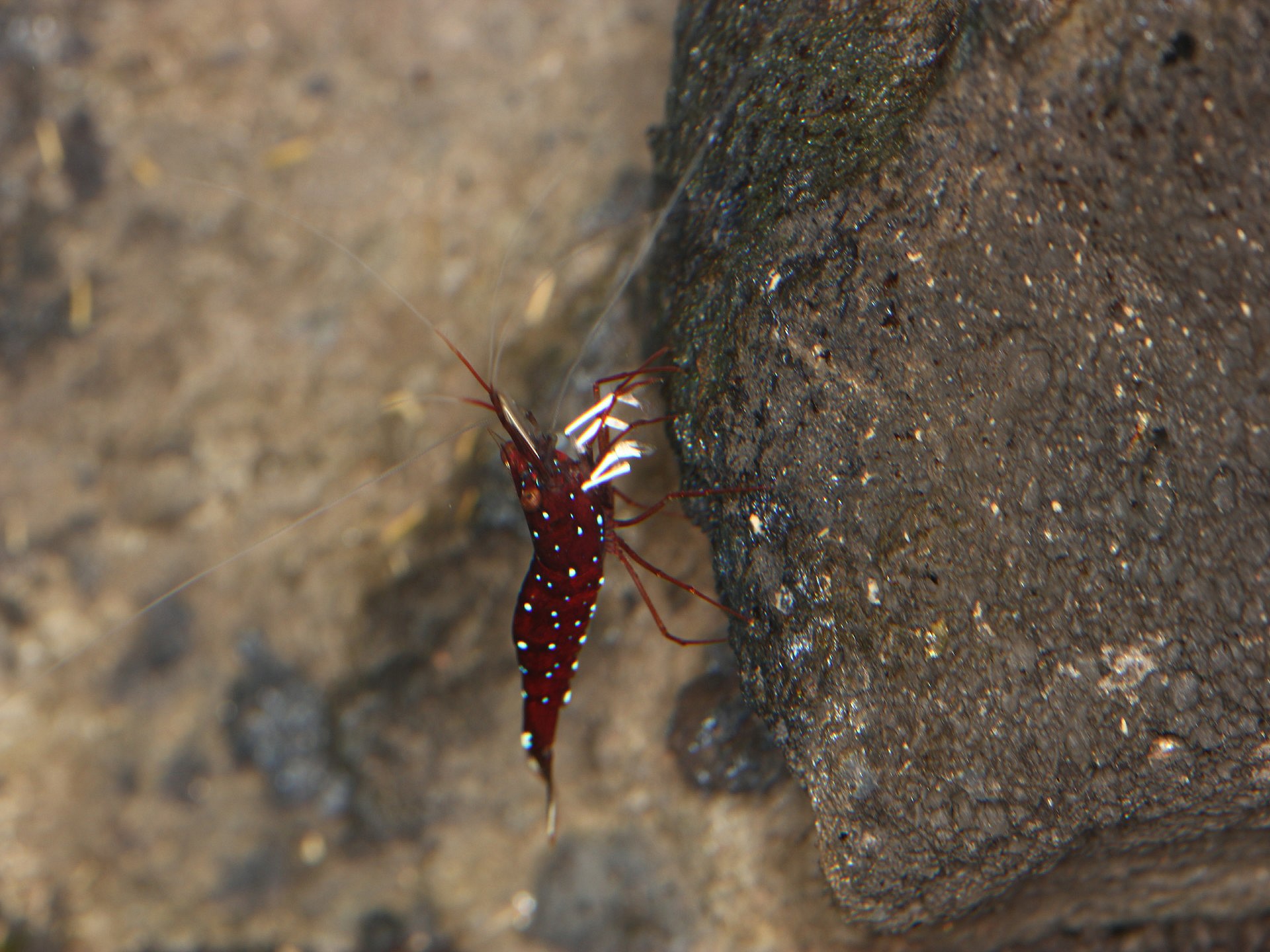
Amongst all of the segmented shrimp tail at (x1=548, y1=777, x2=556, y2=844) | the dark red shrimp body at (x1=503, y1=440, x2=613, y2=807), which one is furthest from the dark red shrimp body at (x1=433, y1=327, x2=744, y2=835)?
the segmented shrimp tail at (x1=548, y1=777, x2=556, y2=844)

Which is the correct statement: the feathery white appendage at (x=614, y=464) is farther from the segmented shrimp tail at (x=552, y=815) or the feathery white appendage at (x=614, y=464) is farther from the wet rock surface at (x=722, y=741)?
the segmented shrimp tail at (x=552, y=815)

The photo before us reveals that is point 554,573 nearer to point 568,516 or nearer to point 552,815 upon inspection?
point 568,516

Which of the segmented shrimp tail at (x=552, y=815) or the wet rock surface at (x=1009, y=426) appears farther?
the segmented shrimp tail at (x=552, y=815)

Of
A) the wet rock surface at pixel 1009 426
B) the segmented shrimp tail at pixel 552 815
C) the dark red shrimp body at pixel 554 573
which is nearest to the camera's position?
the wet rock surface at pixel 1009 426

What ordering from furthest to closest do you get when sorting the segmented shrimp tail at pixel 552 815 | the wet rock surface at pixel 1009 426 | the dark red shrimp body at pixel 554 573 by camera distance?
the segmented shrimp tail at pixel 552 815 → the dark red shrimp body at pixel 554 573 → the wet rock surface at pixel 1009 426

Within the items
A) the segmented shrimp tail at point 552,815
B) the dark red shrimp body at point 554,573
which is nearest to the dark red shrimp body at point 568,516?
the dark red shrimp body at point 554,573

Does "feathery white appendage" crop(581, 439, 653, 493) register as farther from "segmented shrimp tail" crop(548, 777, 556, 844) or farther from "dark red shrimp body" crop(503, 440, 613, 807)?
"segmented shrimp tail" crop(548, 777, 556, 844)

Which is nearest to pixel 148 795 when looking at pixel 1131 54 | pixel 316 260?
pixel 316 260

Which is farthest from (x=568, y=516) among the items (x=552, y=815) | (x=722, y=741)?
(x=552, y=815)

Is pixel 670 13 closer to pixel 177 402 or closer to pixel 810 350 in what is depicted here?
pixel 810 350
